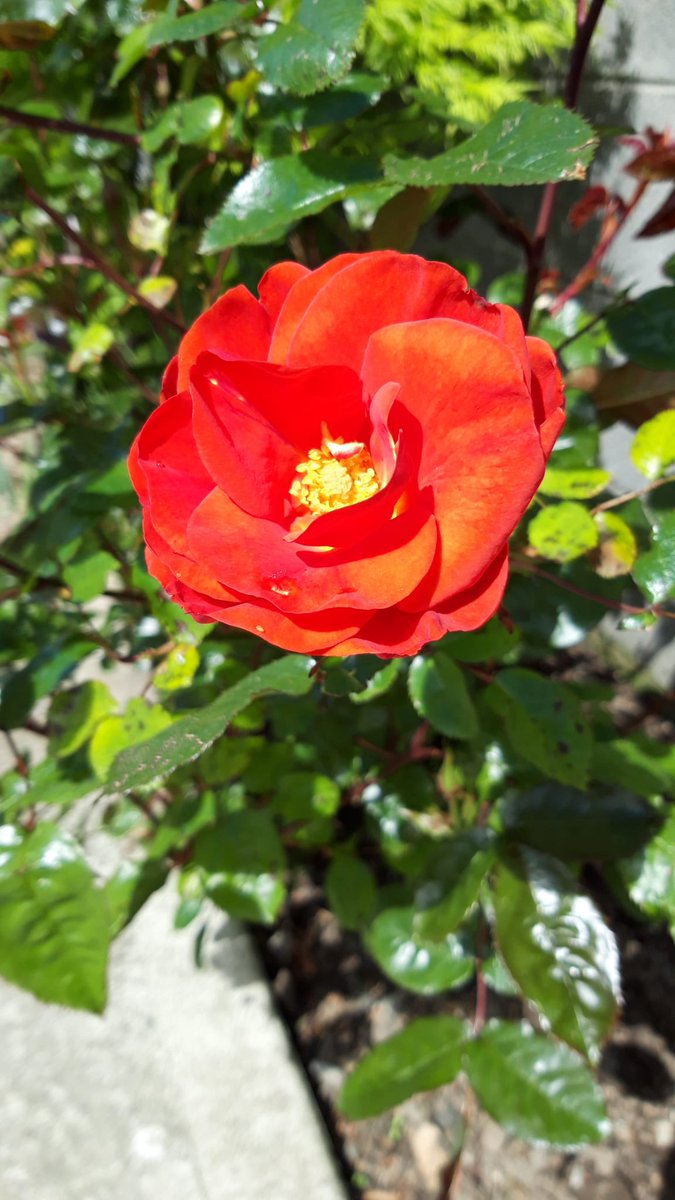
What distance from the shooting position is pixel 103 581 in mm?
778

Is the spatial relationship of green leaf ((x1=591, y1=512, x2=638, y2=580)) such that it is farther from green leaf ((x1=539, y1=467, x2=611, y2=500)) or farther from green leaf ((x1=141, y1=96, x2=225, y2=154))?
green leaf ((x1=141, y1=96, x2=225, y2=154))

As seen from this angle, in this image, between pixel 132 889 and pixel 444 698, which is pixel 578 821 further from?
pixel 132 889

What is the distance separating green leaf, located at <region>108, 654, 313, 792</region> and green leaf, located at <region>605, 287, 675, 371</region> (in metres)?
0.41

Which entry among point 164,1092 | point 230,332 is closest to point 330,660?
point 230,332

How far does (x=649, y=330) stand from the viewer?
0.69 metres

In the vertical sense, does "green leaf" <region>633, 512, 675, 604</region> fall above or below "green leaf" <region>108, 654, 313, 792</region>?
below

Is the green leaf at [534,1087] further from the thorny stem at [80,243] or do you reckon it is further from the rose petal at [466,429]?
the thorny stem at [80,243]

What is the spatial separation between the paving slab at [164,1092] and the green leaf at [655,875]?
1.92 feet

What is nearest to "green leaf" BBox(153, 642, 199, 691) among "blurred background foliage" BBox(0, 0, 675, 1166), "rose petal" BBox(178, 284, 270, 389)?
"blurred background foliage" BBox(0, 0, 675, 1166)

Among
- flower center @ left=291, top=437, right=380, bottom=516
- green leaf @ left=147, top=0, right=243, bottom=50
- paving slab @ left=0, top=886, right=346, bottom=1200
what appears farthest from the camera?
paving slab @ left=0, top=886, right=346, bottom=1200

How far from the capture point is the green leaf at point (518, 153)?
0.48m

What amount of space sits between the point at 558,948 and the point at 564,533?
0.38 m

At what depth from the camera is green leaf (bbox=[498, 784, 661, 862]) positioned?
0.76m

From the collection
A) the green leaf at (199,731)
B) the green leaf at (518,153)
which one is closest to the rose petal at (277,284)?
the green leaf at (518,153)
